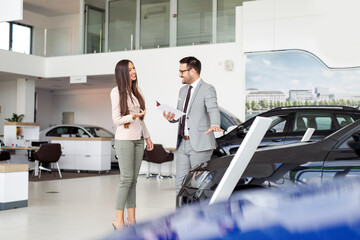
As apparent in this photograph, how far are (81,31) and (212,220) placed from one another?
44.9 ft

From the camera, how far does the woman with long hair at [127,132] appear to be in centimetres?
370

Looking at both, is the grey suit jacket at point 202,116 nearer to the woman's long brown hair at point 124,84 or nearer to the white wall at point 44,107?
the woman's long brown hair at point 124,84

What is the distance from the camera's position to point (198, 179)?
2764 mm

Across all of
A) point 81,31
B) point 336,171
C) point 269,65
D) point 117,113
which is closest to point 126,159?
point 117,113

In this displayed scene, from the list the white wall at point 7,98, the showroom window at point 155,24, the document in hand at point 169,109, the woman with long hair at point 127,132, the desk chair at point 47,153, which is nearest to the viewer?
the document in hand at point 169,109

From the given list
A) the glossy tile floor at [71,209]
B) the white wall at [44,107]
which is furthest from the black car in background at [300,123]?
the white wall at [44,107]

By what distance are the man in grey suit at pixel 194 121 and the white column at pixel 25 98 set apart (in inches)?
465

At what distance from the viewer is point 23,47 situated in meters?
13.4

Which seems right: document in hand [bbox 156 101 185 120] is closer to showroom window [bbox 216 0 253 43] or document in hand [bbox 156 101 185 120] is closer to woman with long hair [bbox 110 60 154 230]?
woman with long hair [bbox 110 60 154 230]

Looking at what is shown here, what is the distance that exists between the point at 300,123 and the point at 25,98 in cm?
1093

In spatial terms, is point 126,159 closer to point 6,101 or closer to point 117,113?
point 117,113

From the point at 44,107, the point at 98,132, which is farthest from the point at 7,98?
the point at 98,132

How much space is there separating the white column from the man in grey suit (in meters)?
11.8

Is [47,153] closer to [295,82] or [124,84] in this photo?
[295,82]
